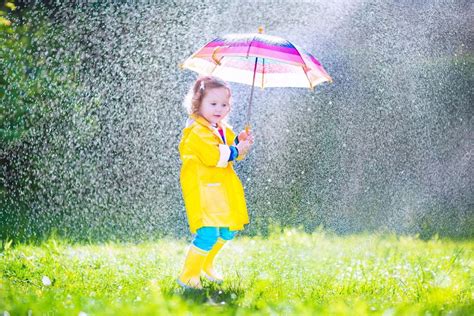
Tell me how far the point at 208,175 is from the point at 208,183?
0.16ft

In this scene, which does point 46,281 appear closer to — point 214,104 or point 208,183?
point 208,183

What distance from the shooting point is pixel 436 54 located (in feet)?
30.2

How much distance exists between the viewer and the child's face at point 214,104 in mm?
4418

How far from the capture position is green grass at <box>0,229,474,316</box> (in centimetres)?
387

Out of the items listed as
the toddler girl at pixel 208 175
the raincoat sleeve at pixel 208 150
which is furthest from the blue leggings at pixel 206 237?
the raincoat sleeve at pixel 208 150

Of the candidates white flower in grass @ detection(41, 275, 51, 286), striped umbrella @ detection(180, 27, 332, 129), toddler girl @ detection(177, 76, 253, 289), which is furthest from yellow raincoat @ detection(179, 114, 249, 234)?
white flower in grass @ detection(41, 275, 51, 286)

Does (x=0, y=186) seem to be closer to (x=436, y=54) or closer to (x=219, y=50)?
(x=219, y=50)

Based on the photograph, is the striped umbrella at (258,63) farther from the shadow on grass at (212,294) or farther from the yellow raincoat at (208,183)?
the shadow on grass at (212,294)

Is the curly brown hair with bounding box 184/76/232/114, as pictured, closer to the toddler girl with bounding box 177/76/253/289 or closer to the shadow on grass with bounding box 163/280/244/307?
the toddler girl with bounding box 177/76/253/289

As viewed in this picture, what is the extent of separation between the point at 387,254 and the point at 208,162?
2.37 metres

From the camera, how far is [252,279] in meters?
4.72

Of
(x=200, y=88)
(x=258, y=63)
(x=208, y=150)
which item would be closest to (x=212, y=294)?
(x=208, y=150)

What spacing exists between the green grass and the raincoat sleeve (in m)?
0.77

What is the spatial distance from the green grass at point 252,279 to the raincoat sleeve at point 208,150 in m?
0.77
